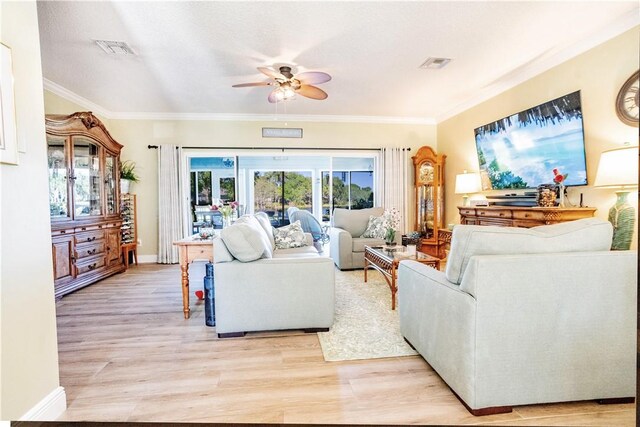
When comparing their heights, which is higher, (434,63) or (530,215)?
(434,63)

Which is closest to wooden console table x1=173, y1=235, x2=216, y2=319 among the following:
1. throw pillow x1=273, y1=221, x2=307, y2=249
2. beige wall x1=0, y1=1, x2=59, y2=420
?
beige wall x1=0, y1=1, x2=59, y2=420

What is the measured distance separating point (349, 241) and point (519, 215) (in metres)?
2.17

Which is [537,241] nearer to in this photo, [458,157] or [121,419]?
[121,419]

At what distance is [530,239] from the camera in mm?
1577

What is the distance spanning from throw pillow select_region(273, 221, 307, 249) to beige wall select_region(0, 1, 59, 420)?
2755mm

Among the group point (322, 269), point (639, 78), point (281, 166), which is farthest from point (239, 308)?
point (281, 166)

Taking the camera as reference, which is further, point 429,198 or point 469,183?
point 429,198

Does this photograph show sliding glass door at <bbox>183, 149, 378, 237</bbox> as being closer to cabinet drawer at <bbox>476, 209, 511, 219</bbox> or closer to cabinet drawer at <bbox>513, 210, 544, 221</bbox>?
cabinet drawer at <bbox>476, 209, 511, 219</bbox>

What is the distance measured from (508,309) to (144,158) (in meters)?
5.83

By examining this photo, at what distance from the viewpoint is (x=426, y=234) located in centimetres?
567

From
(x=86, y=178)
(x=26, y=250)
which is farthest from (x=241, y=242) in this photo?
(x=86, y=178)

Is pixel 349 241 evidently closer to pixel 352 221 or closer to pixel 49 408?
pixel 352 221

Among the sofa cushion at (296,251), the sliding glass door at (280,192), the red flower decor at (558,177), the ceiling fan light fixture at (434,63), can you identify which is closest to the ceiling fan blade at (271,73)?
the ceiling fan light fixture at (434,63)

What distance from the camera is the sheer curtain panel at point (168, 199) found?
17.9 ft
